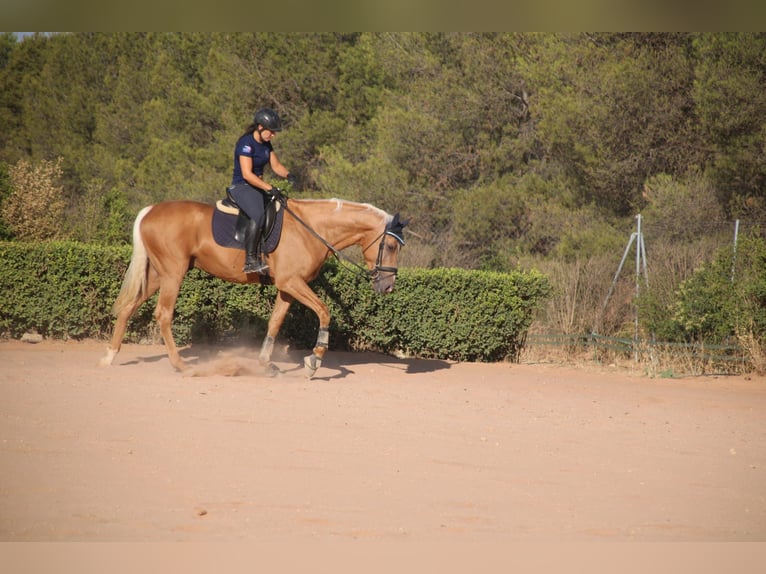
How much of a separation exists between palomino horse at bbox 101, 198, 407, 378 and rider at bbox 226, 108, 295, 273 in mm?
247

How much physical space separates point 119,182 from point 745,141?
76.1ft

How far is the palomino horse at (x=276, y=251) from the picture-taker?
10.6m

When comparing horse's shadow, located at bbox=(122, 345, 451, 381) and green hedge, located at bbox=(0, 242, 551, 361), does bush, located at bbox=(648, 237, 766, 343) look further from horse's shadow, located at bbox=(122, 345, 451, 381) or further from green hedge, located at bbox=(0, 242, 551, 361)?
horse's shadow, located at bbox=(122, 345, 451, 381)

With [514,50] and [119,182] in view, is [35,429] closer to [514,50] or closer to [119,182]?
[514,50]

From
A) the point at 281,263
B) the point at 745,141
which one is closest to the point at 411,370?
the point at 281,263

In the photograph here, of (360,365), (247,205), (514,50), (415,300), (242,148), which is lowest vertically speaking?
(360,365)

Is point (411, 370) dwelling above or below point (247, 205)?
below

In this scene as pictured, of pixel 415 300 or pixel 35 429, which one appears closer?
pixel 35 429

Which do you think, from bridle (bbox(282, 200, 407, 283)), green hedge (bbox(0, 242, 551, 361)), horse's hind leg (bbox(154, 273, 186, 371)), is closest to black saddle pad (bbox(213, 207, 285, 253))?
bridle (bbox(282, 200, 407, 283))

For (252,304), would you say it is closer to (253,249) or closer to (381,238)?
(253,249)

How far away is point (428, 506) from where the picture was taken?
5715 millimetres

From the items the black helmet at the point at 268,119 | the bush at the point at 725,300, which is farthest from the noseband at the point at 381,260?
the bush at the point at 725,300

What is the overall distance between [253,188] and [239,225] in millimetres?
481

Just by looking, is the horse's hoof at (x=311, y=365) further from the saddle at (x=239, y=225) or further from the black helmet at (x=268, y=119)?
the black helmet at (x=268, y=119)
